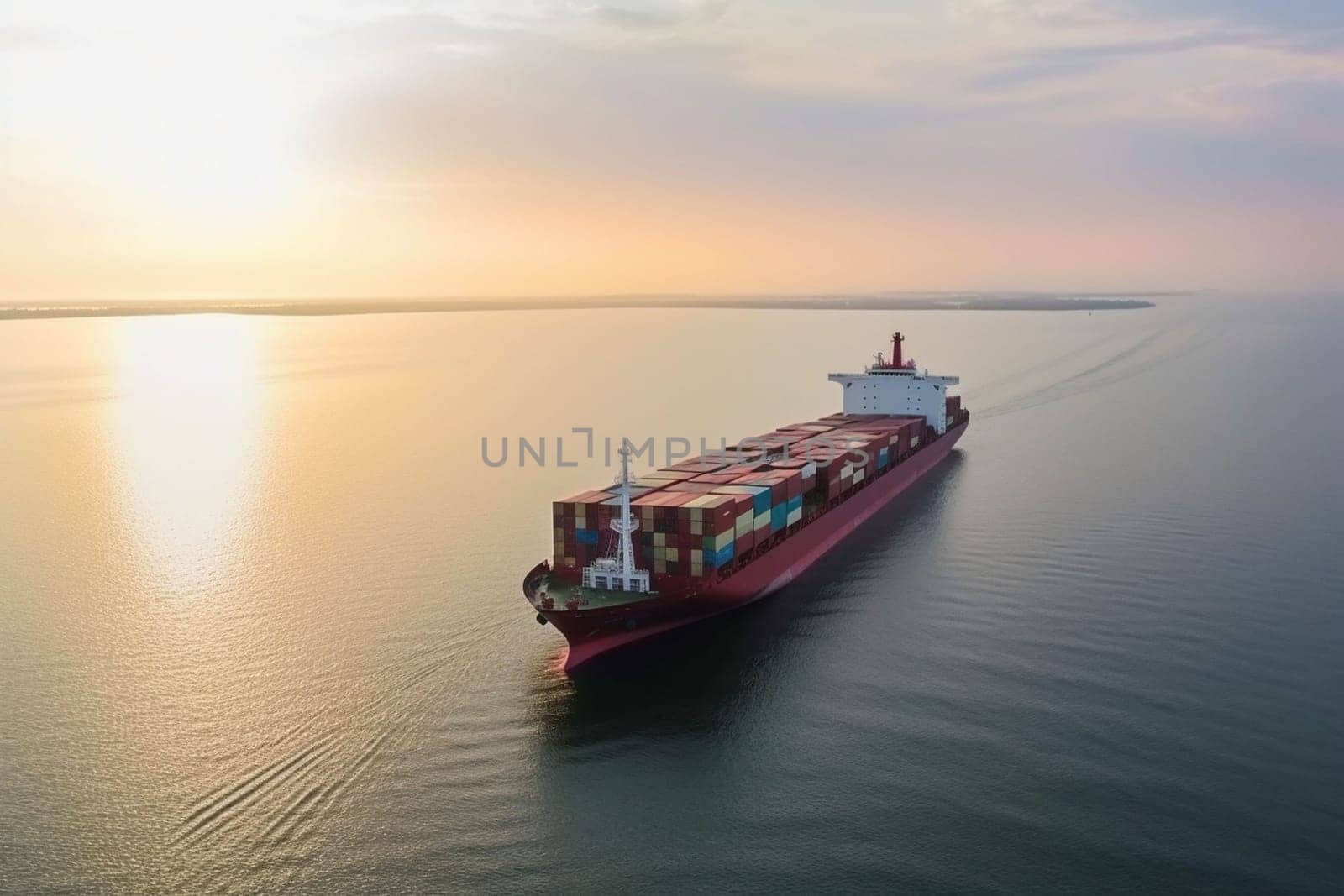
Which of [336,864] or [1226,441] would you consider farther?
[1226,441]

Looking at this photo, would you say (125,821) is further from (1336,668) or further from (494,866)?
(1336,668)

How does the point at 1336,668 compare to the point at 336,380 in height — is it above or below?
below

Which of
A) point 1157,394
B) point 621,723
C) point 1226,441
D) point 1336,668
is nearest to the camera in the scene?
point 621,723

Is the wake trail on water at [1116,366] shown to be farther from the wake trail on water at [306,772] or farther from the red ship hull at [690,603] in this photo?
the wake trail on water at [306,772]

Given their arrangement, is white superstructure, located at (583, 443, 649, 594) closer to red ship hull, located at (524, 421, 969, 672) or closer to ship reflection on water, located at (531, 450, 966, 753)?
red ship hull, located at (524, 421, 969, 672)

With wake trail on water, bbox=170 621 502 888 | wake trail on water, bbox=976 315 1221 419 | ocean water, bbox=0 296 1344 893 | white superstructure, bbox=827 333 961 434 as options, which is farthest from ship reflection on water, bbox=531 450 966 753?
wake trail on water, bbox=976 315 1221 419

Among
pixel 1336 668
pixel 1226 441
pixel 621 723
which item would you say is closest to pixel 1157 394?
pixel 1226 441

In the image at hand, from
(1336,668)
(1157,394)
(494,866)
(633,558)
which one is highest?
(1157,394)

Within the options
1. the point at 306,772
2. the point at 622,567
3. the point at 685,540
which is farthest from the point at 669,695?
the point at 306,772
